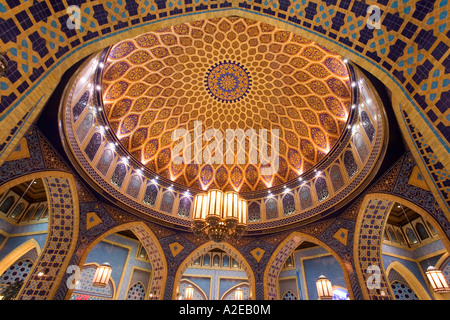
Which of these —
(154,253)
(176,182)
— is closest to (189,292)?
(154,253)

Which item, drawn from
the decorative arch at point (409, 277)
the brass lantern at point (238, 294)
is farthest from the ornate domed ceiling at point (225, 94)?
the decorative arch at point (409, 277)

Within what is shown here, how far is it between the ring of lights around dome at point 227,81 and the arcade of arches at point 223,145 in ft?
0.30

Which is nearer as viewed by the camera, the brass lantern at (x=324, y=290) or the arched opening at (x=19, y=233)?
the brass lantern at (x=324, y=290)

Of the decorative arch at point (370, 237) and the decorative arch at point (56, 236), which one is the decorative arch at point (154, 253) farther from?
the decorative arch at point (370, 237)

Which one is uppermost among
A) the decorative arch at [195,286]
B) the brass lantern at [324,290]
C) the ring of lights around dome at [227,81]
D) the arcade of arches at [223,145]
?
the ring of lights around dome at [227,81]

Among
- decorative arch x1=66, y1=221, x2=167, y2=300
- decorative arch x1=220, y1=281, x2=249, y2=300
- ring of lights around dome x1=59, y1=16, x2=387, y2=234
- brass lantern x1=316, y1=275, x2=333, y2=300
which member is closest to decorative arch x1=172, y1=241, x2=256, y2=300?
decorative arch x1=66, y1=221, x2=167, y2=300

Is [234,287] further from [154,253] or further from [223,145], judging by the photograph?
[223,145]

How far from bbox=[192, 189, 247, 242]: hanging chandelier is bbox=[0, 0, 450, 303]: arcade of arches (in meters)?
4.32

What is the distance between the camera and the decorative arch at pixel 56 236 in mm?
7414

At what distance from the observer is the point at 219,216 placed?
6.44 meters

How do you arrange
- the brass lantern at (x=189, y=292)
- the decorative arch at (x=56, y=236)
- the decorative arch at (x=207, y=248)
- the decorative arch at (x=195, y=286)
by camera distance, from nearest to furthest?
the decorative arch at (x=56, y=236)
the decorative arch at (x=207, y=248)
the brass lantern at (x=189, y=292)
the decorative arch at (x=195, y=286)

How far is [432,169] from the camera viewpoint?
183 inches

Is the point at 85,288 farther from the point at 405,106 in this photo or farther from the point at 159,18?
the point at 405,106

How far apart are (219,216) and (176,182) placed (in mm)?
6379
